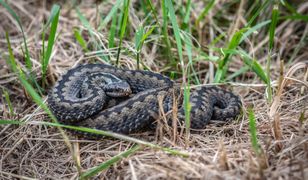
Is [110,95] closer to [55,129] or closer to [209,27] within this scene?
[55,129]

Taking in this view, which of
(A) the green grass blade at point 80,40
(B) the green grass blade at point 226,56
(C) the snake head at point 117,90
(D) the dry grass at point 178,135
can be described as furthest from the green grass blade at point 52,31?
(B) the green grass blade at point 226,56

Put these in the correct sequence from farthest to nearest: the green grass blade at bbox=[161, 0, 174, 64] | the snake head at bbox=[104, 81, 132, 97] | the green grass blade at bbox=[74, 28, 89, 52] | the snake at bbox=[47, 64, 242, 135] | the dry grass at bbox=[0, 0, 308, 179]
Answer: the green grass blade at bbox=[74, 28, 89, 52] → the green grass blade at bbox=[161, 0, 174, 64] → the snake head at bbox=[104, 81, 132, 97] → the snake at bbox=[47, 64, 242, 135] → the dry grass at bbox=[0, 0, 308, 179]

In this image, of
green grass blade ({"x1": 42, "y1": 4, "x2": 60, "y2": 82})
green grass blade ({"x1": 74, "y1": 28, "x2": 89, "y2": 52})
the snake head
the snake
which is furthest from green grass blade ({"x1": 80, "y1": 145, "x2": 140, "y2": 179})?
green grass blade ({"x1": 74, "y1": 28, "x2": 89, "y2": 52})

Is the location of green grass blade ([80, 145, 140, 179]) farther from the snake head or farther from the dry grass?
the snake head

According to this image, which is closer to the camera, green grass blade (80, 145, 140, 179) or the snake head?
green grass blade (80, 145, 140, 179)

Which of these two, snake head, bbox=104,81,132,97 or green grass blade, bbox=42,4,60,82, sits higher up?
green grass blade, bbox=42,4,60,82

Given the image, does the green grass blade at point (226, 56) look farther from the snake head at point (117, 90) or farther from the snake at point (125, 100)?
the snake head at point (117, 90)

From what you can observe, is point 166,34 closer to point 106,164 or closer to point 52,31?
point 52,31
